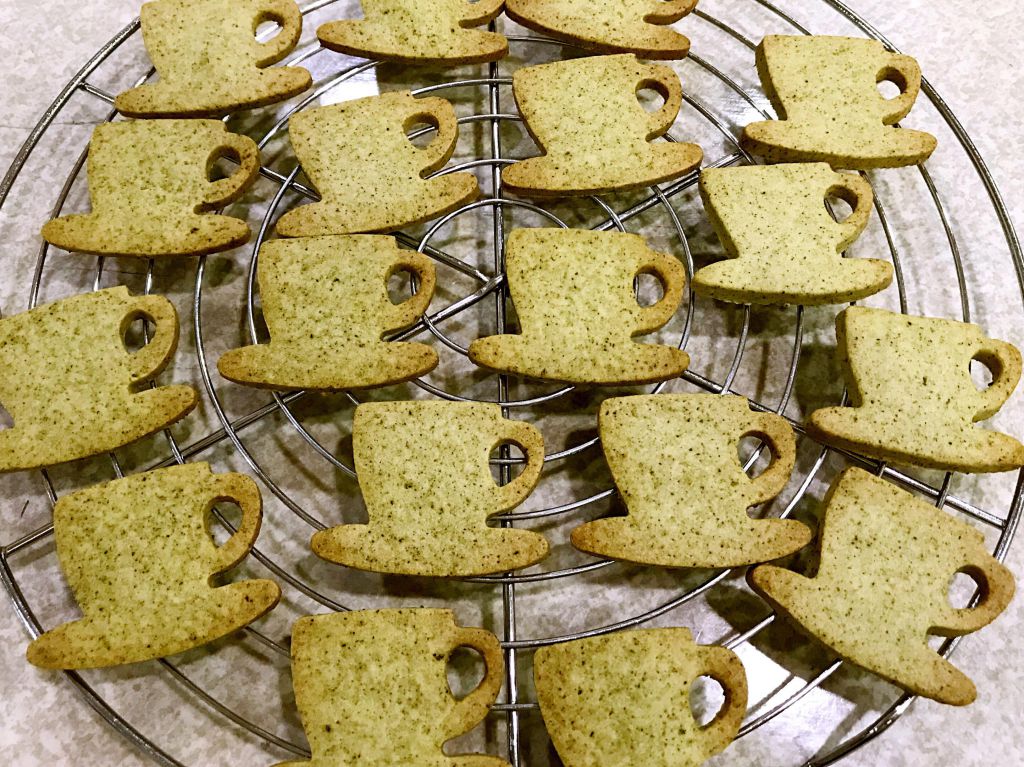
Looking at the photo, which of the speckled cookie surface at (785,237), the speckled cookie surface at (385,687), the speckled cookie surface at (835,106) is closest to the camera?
the speckled cookie surface at (385,687)

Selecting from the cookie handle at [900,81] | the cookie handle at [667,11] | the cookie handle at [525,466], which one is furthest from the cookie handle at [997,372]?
the cookie handle at [667,11]

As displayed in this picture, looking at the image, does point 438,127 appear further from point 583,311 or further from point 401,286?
point 583,311

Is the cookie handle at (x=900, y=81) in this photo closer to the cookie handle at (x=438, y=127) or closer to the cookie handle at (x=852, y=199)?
the cookie handle at (x=852, y=199)

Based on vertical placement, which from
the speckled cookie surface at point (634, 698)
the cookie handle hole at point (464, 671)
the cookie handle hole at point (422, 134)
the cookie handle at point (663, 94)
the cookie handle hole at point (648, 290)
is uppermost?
the cookie handle at point (663, 94)

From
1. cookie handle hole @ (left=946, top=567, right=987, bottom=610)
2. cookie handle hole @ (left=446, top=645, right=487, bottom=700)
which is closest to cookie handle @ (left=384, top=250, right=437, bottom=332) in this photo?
cookie handle hole @ (left=446, top=645, right=487, bottom=700)

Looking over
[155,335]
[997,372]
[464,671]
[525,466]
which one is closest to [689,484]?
[525,466]

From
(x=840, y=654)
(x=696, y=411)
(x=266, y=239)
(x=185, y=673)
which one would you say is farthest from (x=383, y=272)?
(x=840, y=654)

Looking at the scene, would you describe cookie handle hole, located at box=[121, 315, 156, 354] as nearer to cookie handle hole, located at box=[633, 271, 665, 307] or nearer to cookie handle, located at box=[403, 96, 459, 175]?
cookie handle, located at box=[403, 96, 459, 175]
